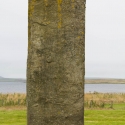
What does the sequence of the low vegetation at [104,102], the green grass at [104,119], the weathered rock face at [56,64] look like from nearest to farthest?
the weathered rock face at [56,64]
the green grass at [104,119]
the low vegetation at [104,102]

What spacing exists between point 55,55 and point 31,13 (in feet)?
2.04

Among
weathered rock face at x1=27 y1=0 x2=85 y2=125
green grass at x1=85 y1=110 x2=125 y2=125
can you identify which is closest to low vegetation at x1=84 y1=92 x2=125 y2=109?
green grass at x1=85 y1=110 x2=125 y2=125

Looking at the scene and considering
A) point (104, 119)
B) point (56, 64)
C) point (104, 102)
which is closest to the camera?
point (56, 64)

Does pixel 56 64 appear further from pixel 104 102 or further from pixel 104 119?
→ pixel 104 102

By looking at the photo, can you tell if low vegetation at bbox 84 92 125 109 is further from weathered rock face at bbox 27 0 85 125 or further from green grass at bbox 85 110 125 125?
weathered rock face at bbox 27 0 85 125

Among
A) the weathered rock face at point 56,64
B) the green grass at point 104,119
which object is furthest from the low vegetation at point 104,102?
the weathered rock face at point 56,64

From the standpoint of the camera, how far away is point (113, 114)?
20.7m

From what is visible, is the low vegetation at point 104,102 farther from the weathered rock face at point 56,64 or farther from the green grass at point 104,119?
the weathered rock face at point 56,64

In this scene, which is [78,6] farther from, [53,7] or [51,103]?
[51,103]

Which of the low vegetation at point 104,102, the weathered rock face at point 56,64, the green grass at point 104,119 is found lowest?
the green grass at point 104,119

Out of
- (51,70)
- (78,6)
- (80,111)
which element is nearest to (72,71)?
(51,70)

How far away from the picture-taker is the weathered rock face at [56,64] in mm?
3742

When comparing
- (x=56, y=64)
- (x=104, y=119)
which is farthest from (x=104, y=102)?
(x=56, y=64)

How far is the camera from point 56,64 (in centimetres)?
372
